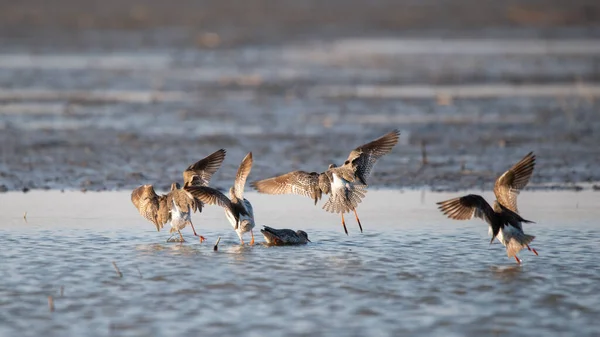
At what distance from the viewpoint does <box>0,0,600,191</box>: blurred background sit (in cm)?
1445

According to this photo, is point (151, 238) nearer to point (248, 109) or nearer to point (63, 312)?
point (63, 312)

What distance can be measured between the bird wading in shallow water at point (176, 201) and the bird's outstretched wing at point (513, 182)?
9.25ft

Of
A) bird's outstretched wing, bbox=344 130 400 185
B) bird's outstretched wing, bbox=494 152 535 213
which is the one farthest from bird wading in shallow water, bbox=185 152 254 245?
bird's outstretched wing, bbox=494 152 535 213

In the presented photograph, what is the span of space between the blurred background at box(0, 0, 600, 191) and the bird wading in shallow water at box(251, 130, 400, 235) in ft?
7.82

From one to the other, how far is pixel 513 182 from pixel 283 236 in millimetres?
2117

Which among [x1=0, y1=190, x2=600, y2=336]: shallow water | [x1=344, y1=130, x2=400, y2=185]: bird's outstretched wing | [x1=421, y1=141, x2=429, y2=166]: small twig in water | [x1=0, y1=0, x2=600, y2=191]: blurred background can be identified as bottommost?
[x1=0, y1=190, x2=600, y2=336]: shallow water

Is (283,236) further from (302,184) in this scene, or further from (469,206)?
(469,206)

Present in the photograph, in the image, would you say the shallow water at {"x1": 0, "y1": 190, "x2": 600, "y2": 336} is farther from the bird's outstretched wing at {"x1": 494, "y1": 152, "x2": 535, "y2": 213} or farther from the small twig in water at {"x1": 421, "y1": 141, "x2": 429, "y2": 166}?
the small twig in water at {"x1": 421, "y1": 141, "x2": 429, "y2": 166}

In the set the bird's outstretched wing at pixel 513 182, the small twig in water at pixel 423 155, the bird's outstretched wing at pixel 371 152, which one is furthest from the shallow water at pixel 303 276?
the small twig in water at pixel 423 155

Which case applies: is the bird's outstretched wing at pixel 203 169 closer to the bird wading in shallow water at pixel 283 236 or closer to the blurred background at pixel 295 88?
the bird wading in shallow water at pixel 283 236

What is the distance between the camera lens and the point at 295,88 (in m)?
22.6

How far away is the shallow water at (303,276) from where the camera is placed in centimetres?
715

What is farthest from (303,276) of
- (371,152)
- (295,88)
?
(295,88)

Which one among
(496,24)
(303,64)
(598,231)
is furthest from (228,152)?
(496,24)
